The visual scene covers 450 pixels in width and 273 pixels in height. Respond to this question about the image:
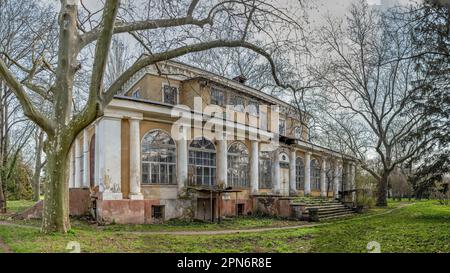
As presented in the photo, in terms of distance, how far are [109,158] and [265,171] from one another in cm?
1181

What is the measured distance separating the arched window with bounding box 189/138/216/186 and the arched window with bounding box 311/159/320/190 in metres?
13.0

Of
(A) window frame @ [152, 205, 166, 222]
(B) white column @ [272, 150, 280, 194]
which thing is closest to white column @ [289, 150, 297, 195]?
(B) white column @ [272, 150, 280, 194]

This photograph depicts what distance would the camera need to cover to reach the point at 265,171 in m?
24.5

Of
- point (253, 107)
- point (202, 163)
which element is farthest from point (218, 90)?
point (202, 163)

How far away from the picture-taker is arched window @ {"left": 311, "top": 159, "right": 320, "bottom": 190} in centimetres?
3058

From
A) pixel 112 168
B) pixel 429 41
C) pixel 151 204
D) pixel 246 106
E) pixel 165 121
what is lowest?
pixel 151 204

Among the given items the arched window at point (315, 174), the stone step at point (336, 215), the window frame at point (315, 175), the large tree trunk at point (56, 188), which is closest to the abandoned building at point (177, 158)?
the stone step at point (336, 215)

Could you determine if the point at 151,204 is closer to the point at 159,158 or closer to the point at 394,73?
the point at 159,158

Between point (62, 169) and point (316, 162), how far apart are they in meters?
24.5

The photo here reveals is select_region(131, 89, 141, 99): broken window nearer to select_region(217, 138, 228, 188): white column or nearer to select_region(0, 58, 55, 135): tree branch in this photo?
select_region(217, 138, 228, 188): white column

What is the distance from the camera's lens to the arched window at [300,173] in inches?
1120
